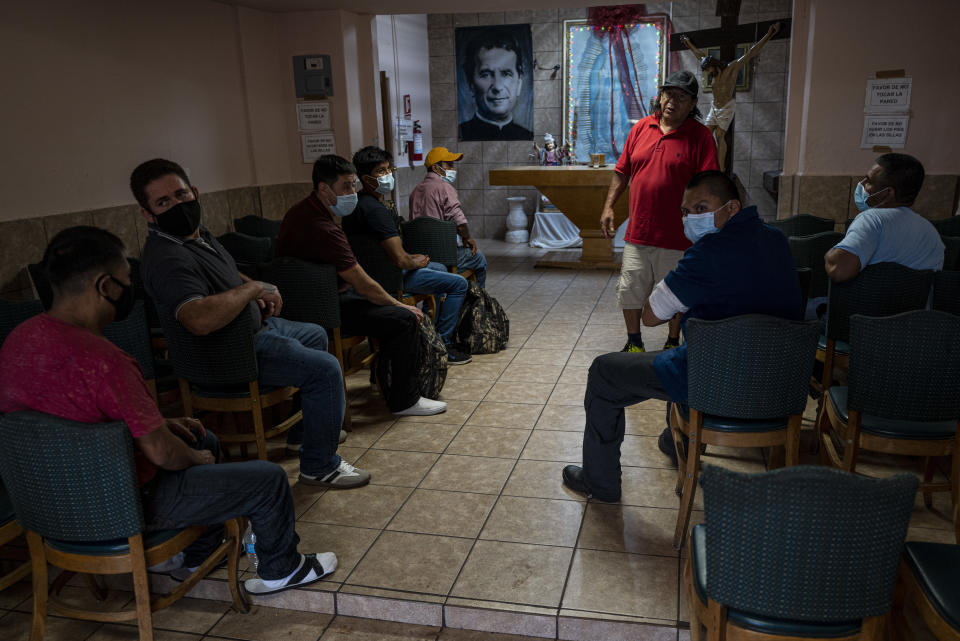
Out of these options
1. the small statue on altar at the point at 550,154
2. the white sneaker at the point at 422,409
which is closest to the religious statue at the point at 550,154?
the small statue on altar at the point at 550,154

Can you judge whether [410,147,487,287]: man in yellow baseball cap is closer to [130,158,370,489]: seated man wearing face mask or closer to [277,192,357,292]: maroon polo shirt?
[277,192,357,292]: maroon polo shirt

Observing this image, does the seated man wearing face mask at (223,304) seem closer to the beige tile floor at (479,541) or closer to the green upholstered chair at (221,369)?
the green upholstered chair at (221,369)

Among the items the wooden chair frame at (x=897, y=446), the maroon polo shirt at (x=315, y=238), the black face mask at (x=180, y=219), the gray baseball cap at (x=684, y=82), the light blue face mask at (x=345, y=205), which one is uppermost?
the gray baseball cap at (x=684, y=82)

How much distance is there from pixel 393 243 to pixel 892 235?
241cm

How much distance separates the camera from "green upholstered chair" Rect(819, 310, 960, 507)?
2195mm

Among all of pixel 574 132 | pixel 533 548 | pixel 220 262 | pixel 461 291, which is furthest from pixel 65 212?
pixel 574 132

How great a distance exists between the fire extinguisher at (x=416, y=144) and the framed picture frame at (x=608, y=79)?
1.82 metres

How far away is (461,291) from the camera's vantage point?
4.62 m

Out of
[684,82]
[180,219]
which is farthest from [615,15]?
[180,219]

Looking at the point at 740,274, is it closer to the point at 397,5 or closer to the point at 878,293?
the point at 878,293

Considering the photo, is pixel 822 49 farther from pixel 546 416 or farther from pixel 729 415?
pixel 729 415

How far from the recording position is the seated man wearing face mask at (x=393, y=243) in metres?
4.07

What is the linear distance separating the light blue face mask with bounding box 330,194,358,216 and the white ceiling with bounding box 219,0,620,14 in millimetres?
2300

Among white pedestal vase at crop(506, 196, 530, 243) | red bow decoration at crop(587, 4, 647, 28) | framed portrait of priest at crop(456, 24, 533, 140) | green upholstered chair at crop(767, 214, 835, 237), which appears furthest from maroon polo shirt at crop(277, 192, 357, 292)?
red bow decoration at crop(587, 4, 647, 28)
